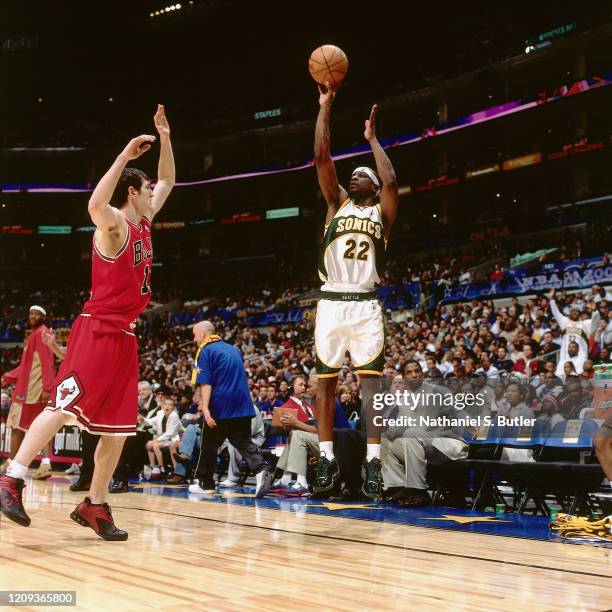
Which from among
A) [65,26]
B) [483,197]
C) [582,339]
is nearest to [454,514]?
[582,339]

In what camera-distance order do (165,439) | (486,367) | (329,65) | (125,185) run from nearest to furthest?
(125,185) → (329,65) → (165,439) → (486,367)

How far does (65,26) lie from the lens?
30734 mm

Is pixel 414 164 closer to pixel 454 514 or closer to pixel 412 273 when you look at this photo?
pixel 412 273

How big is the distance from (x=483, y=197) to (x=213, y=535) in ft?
92.8

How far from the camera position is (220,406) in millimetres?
7219

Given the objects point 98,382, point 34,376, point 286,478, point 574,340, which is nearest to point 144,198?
point 98,382

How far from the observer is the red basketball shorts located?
3.79 metres

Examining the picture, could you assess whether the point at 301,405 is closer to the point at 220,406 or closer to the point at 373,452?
the point at 220,406

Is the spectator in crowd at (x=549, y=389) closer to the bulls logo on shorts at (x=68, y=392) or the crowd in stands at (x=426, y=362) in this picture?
the crowd in stands at (x=426, y=362)

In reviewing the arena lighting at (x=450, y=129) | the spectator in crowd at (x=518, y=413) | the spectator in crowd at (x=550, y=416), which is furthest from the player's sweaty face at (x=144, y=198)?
the arena lighting at (x=450, y=129)

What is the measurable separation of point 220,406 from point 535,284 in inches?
483

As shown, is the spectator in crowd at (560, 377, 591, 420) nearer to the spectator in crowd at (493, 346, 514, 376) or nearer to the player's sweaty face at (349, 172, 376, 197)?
the player's sweaty face at (349, 172, 376, 197)

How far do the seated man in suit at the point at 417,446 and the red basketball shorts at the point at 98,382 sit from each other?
112 inches

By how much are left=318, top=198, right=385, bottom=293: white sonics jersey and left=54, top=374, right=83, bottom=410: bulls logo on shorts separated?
205 cm
